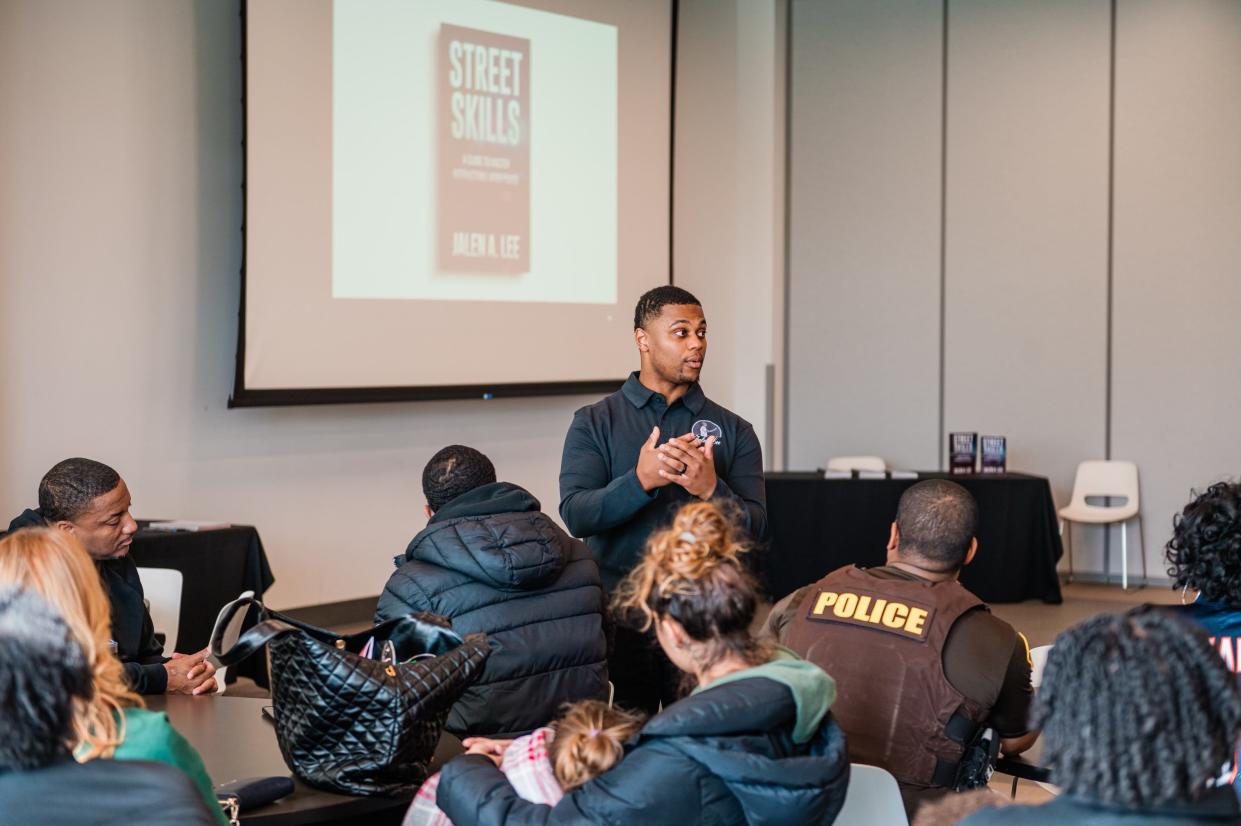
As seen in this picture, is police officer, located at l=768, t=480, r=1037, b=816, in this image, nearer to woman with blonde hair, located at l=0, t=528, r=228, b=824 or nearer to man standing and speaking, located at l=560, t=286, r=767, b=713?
man standing and speaking, located at l=560, t=286, r=767, b=713

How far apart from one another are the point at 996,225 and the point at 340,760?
723cm

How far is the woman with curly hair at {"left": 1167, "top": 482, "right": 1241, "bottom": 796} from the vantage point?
2.36 metres

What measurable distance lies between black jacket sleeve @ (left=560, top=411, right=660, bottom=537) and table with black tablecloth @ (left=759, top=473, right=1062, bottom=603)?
404 centimetres

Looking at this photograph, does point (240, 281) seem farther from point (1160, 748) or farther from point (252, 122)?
point (1160, 748)

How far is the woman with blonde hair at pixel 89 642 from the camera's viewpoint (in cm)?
156

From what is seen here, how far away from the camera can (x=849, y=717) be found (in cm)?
251

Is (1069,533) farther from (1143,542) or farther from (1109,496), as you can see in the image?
(1143,542)

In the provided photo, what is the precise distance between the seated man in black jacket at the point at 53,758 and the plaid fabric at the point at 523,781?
651mm

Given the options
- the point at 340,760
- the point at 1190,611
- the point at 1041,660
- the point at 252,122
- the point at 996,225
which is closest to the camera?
the point at 340,760

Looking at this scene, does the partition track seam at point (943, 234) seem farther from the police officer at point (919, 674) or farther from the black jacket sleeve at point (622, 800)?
the black jacket sleeve at point (622, 800)

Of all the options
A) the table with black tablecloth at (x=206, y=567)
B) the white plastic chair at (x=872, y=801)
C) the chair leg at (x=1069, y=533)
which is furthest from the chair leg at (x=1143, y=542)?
the white plastic chair at (x=872, y=801)

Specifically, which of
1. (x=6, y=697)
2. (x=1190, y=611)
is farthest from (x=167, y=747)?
(x=1190, y=611)

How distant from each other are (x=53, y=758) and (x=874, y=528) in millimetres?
6212

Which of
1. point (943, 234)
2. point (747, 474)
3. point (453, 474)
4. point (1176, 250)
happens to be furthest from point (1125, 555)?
point (453, 474)
